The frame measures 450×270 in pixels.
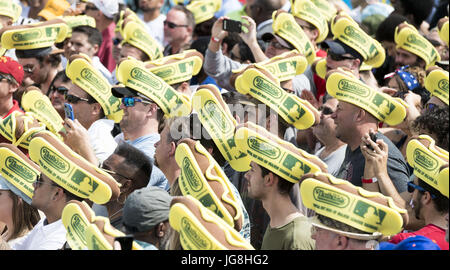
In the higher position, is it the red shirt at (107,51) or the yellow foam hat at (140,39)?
the yellow foam hat at (140,39)

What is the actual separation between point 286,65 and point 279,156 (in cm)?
217

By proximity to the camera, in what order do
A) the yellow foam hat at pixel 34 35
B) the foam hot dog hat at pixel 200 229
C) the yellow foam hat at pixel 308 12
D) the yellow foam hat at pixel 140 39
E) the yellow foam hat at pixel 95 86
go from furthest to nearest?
the yellow foam hat at pixel 140 39 < the yellow foam hat at pixel 34 35 < the yellow foam hat at pixel 308 12 < the yellow foam hat at pixel 95 86 < the foam hot dog hat at pixel 200 229

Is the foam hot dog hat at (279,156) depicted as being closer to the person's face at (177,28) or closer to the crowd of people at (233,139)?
the crowd of people at (233,139)

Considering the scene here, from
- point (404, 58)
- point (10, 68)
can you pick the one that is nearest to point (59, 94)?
point (10, 68)

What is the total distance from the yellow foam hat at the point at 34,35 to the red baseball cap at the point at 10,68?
0.63 m

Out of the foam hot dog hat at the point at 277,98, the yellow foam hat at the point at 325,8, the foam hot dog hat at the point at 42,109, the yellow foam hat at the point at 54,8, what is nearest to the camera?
the foam hot dog hat at the point at 277,98

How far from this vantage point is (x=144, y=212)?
4.62 metres

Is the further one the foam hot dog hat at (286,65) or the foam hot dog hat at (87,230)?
the foam hot dog hat at (286,65)

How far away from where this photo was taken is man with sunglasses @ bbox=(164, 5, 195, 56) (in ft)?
32.9

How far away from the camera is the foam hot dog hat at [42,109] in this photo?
745 cm

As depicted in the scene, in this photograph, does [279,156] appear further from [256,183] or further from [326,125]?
[326,125]

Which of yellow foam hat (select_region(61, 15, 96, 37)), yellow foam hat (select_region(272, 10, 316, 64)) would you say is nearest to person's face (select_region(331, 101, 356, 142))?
yellow foam hat (select_region(272, 10, 316, 64))

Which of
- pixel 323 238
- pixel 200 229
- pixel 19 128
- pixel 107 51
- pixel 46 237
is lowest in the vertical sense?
pixel 107 51

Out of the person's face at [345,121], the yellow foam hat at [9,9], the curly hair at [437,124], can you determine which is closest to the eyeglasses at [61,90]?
the yellow foam hat at [9,9]
